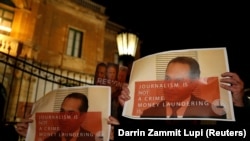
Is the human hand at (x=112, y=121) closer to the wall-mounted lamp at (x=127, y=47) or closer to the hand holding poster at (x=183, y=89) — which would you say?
the hand holding poster at (x=183, y=89)

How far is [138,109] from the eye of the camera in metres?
2.01

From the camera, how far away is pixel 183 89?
1.92 m

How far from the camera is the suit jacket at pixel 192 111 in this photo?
1800 millimetres

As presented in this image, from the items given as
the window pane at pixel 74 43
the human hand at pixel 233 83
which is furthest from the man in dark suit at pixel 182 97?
the window pane at pixel 74 43

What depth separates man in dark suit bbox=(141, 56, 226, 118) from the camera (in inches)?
72.1

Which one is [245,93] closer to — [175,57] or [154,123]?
[175,57]

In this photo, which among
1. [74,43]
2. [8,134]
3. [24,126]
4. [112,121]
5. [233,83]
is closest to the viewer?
[233,83]

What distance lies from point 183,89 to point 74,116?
0.95 meters

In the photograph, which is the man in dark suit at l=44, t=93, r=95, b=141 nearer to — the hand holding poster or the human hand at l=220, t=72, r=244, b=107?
the hand holding poster

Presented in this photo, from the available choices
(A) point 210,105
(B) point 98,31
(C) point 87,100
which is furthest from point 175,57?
(B) point 98,31

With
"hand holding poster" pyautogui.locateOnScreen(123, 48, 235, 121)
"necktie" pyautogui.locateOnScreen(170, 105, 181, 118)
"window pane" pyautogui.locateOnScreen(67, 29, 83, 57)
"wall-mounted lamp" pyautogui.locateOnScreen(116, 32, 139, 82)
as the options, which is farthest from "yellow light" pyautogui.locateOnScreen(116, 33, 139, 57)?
"window pane" pyautogui.locateOnScreen(67, 29, 83, 57)

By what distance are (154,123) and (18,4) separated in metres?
12.4

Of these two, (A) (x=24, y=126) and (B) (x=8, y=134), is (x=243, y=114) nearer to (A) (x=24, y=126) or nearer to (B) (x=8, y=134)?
(A) (x=24, y=126)

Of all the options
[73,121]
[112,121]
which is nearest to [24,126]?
[73,121]
